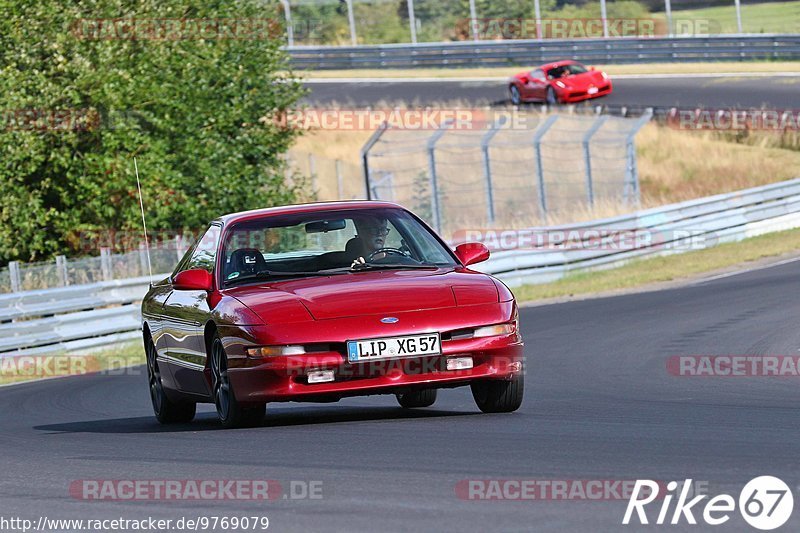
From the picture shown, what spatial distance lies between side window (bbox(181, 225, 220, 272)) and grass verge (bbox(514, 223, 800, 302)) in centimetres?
1182

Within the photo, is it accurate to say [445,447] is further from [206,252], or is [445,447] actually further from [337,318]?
[206,252]

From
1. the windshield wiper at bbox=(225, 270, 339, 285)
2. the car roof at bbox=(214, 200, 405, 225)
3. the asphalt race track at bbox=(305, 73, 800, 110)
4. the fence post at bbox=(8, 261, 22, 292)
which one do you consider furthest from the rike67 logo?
the asphalt race track at bbox=(305, 73, 800, 110)

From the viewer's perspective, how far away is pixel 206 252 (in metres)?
9.91

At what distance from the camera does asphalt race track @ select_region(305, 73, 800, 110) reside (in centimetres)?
3972

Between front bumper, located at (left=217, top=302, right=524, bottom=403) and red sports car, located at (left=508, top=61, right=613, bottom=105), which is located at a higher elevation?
front bumper, located at (left=217, top=302, right=524, bottom=403)

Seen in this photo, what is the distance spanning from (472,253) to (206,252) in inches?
71.5

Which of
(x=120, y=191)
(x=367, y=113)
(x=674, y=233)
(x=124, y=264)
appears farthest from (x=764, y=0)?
(x=124, y=264)

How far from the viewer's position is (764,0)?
181 feet

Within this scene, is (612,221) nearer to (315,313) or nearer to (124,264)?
(124,264)

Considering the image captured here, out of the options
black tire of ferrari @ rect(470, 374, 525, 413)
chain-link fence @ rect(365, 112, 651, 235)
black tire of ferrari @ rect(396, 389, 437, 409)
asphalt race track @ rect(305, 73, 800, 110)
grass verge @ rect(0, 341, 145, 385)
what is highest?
black tire of ferrari @ rect(470, 374, 525, 413)

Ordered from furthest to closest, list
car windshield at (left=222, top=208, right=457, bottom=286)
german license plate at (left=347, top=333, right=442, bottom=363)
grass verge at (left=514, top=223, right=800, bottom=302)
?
grass verge at (left=514, top=223, right=800, bottom=302)
car windshield at (left=222, top=208, right=457, bottom=286)
german license plate at (left=347, top=333, right=442, bottom=363)

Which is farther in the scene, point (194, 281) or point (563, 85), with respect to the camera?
point (563, 85)

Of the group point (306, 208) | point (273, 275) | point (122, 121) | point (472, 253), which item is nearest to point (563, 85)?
point (122, 121)

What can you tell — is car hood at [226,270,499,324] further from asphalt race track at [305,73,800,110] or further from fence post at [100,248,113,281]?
asphalt race track at [305,73,800,110]
